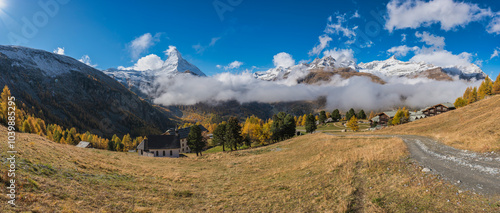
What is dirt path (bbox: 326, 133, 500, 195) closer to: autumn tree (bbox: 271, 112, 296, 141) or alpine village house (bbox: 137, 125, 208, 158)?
autumn tree (bbox: 271, 112, 296, 141)

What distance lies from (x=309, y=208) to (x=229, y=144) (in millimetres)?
55541

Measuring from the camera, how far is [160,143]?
76.4 meters

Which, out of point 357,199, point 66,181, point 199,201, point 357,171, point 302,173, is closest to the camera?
point 357,199

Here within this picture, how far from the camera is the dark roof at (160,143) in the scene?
74.9m

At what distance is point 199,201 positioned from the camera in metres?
16.9

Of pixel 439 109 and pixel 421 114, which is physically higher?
pixel 439 109

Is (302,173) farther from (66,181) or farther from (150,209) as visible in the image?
(66,181)

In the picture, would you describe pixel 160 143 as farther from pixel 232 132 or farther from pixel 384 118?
pixel 384 118

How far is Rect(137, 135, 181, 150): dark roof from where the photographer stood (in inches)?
2950

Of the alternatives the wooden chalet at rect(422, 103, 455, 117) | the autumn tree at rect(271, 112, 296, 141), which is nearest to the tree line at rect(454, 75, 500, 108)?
the wooden chalet at rect(422, 103, 455, 117)

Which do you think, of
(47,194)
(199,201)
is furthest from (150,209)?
(47,194)

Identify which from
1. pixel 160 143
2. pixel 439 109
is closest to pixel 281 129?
pixel 160 143

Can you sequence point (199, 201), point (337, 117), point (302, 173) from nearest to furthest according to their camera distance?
point (199, 201) → point (302, 173) → point (337, 117)

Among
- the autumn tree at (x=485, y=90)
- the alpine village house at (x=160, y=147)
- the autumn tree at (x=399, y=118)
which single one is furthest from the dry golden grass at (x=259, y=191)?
the autumn tree at (x=485, y=90)
